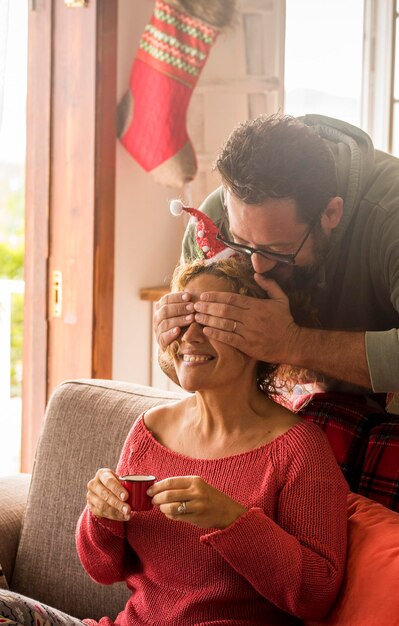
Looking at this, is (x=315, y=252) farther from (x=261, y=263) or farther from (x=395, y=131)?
(x=395, y=131)

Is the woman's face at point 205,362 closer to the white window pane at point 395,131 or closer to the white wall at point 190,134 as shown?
the white wall at point 190,134

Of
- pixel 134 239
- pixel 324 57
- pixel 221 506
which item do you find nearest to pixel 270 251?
pixel 221 506

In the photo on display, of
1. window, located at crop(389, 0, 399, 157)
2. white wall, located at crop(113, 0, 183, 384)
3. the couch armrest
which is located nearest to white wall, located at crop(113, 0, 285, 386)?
white wall, located at crop(113, 0, 183, 384)

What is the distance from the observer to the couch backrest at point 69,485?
2131mm

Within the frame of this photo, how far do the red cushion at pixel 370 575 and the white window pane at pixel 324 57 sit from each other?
2956 mm

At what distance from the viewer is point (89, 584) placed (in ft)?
6.89

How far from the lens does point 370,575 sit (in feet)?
4.85

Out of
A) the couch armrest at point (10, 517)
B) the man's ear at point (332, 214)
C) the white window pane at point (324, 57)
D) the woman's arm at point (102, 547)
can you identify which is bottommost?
the couch armrest at point (10, 517)

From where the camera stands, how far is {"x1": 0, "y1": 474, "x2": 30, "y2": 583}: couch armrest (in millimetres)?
2227

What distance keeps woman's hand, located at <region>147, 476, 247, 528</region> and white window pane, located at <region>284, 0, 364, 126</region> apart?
307 cm

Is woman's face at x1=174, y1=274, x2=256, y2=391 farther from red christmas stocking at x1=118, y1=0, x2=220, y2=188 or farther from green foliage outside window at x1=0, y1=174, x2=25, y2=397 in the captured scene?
green foliage outside window at x1=0, y1=174, x2=25, y2=397

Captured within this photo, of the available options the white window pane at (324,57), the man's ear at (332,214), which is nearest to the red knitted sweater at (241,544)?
the man's ear at (332,214)

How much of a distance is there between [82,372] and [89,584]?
1.33 m

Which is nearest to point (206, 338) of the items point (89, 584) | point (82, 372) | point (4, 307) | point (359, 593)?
point (359, 593)
